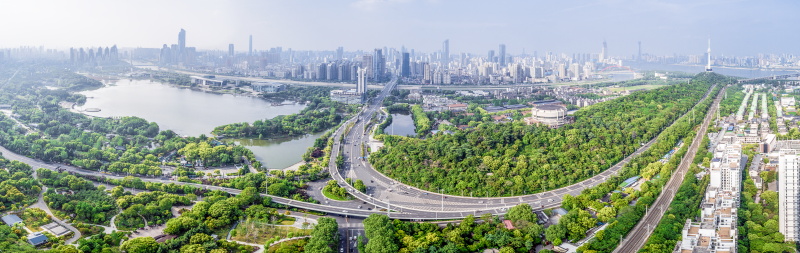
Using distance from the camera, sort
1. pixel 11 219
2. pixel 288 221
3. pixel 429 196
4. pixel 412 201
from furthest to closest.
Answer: pixel 429 196
pixel 412 201
pixel 288 221
pixel 11 219

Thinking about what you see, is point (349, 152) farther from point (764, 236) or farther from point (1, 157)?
point (764, 236)

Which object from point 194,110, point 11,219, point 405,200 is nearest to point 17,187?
point 11,219

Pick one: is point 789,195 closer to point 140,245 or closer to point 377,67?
point 140,245

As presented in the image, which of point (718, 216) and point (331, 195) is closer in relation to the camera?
point (718, 216)

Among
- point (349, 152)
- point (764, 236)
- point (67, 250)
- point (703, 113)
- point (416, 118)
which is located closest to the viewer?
point (67, 250)

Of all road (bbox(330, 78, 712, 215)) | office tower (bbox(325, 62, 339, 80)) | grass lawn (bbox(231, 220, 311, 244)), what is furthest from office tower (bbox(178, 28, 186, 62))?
grass lawn (bbox(231, 220, 311, 244))

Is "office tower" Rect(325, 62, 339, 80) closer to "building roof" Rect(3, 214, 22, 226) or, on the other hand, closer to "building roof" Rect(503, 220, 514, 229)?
"building roof" Rect(3, 214, 22, 226)

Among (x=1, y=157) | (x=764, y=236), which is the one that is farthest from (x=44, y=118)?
(x=764, y=236)

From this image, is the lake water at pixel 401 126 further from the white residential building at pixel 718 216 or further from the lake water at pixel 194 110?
the white residential building at pixel 718 216
